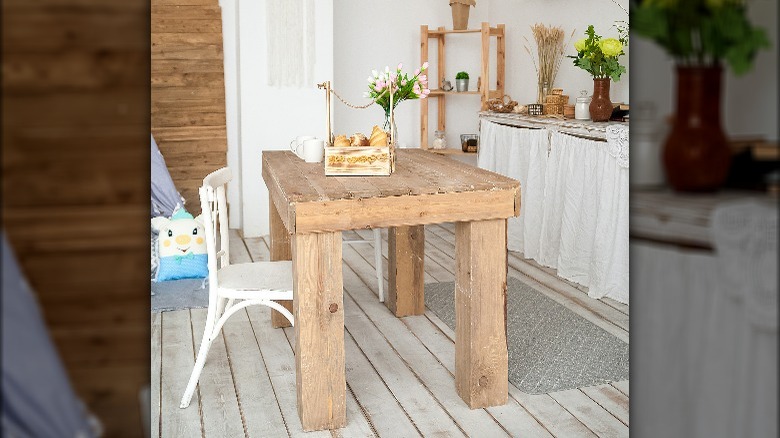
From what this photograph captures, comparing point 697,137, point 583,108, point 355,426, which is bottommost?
point 355,426

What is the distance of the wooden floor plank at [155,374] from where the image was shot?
263 cm

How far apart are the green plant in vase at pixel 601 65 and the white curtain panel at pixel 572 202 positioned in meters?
0.20

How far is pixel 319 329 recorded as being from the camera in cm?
251

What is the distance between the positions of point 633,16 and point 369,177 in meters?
2.32

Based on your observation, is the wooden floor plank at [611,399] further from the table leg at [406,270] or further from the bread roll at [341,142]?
the bread roll at [341,142]

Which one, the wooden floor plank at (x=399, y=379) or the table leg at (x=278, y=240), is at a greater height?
the table leg at (x=278, y=240)

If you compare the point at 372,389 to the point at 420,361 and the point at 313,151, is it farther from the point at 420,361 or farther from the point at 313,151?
the point at 313,151

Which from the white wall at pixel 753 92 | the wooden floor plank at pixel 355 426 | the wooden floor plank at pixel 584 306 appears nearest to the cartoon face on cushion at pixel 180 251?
the wooden floor plank at pixel 584 306

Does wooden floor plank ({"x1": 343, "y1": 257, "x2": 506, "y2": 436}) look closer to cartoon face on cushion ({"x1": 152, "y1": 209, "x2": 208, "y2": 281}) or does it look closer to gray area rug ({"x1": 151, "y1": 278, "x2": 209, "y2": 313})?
gray area rug ({"x1": 151, "y1": 278, "x2": 209, "y2": 313})

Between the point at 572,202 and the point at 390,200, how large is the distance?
2.06 metres

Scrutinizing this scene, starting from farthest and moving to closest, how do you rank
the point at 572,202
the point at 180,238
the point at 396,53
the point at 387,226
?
the point at 396,53 → the point at 180,238 → the point at 572,202 → the point at 387,226

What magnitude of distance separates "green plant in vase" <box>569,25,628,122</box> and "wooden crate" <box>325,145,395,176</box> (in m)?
1.75

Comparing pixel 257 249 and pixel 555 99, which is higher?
pixel 555 99

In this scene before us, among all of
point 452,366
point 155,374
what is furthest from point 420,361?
point 155,374
